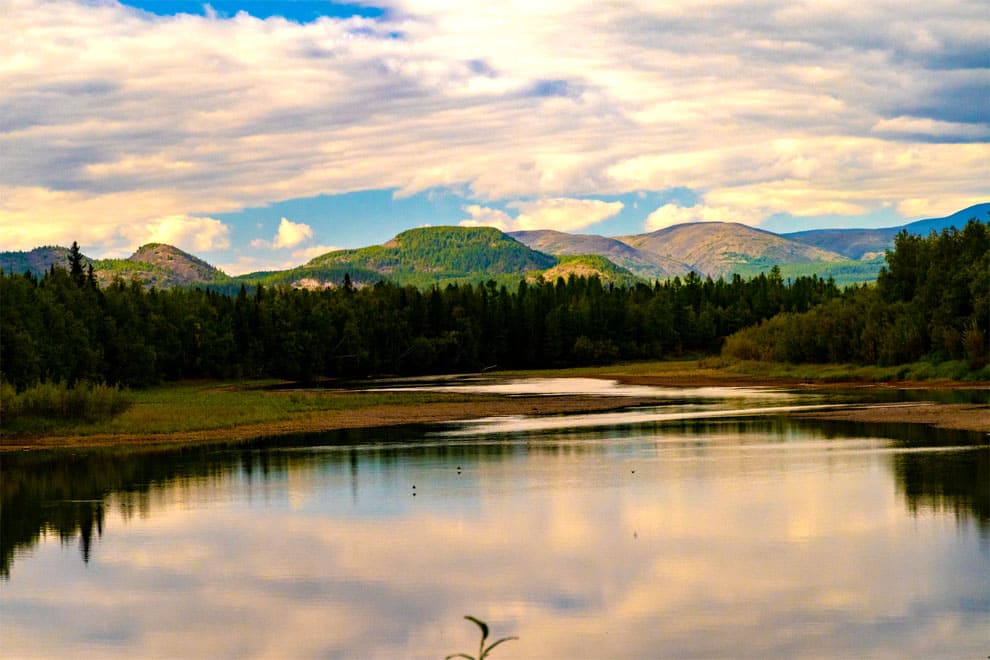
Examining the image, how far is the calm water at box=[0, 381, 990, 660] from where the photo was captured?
74.7 ft

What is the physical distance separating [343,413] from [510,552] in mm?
52771

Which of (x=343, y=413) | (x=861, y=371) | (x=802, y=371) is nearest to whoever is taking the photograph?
(x=343, y=413)

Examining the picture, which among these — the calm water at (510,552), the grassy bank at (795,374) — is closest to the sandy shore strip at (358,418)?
the calm water at (510,552)

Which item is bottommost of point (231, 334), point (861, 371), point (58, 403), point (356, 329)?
point (861, 371)

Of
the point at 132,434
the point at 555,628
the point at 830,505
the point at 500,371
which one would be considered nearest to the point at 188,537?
the point at 555,628

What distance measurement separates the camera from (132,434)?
206ft

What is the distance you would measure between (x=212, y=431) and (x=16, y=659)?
44740 millimetres

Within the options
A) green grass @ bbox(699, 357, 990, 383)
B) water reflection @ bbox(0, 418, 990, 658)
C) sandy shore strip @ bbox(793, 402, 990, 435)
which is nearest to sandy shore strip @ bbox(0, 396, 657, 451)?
water reflection @ bbox(0, 418, 990, 658)

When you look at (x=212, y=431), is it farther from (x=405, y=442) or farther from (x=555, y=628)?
(x=555, y=628)

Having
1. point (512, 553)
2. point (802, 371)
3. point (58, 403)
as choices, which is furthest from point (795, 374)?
point (512, 553)

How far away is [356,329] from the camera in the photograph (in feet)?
585

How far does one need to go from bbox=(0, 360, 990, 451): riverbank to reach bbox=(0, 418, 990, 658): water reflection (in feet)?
32.8

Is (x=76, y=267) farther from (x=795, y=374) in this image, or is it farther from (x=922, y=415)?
(x=922, y=415)


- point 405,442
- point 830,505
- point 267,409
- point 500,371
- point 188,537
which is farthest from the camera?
point 500,371
